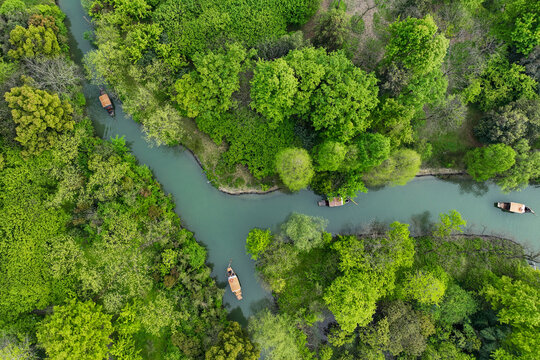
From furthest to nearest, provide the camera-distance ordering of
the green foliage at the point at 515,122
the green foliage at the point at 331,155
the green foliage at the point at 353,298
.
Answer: the green foliage at the point at 515,122 → the green foliage at the point at 331,155 → the green foliage at the point at 353,298

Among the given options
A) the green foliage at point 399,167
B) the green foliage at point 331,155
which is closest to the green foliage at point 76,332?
the green foliage at point 331,155

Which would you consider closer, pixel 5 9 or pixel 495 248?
pixel 5 9

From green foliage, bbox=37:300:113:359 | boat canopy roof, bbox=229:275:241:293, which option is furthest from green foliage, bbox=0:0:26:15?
boat canopy roof, bbox=229:275:241:293

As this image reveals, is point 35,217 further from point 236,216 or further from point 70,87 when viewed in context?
point 236,216

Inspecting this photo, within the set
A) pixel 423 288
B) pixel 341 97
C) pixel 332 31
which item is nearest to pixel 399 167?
pixel 341 97

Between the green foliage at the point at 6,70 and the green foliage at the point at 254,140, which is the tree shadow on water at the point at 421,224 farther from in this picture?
the green foliage at the point at 6,70

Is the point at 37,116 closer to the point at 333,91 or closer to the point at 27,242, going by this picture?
the point at 27,242

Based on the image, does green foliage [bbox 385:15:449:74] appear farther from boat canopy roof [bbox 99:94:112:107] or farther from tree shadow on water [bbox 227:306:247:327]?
tree shadow on water [bbox 227:306:247:327]

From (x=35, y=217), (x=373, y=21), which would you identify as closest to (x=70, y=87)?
(x=35, y=217)

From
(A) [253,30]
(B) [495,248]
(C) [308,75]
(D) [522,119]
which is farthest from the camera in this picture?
(B) [495,248]
